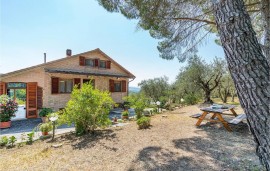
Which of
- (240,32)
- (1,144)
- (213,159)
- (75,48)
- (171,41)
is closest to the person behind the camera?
(240,32)

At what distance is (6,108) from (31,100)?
2.52 m

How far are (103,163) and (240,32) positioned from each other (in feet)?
12.2

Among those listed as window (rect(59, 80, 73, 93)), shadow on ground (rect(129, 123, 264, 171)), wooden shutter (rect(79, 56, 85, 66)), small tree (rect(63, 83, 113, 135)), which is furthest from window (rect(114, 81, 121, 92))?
shadow on ground (rect(129, 123, 264, 171))

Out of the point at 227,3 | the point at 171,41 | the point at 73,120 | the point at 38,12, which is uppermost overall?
the point at 38,12

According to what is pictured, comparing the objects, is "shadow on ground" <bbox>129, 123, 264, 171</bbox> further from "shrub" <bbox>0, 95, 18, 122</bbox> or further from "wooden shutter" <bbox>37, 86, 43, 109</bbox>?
"wooden shutter" <bbox>37, 86, 43, 109</bbox>

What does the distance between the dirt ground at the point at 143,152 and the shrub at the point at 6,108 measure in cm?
405

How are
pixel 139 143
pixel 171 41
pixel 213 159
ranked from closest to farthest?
pixel 213 159
pixel 139 143
pixel 171 41

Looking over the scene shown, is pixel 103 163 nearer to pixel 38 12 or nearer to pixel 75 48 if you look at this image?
pixel 38 12

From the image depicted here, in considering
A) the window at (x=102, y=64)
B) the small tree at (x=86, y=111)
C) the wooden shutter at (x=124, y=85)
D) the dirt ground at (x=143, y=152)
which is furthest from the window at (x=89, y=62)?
the dirt ground at (x=143, y=152)

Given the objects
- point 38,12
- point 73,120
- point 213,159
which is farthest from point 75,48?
point 213,159

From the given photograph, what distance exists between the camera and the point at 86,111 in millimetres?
5945

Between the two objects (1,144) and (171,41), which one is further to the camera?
(171,41)

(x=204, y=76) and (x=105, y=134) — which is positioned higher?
(x=204, y=76)

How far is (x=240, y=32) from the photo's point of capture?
176 cm
